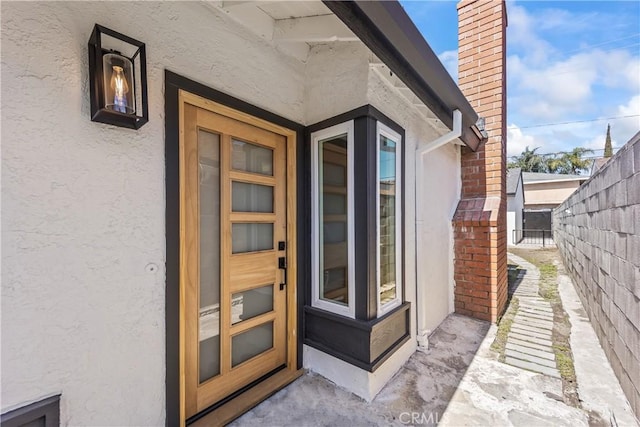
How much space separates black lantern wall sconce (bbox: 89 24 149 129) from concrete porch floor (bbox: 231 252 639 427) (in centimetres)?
265

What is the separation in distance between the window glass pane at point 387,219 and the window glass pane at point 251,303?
129 centimetres

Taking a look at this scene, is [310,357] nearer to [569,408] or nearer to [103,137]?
[569,408]

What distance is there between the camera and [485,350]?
12.8 ft

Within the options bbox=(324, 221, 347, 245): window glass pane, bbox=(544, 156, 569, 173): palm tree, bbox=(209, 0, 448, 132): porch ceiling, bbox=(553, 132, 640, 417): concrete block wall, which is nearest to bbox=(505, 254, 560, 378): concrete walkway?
bbox=(553, 132, 640, 417): concrete block wall

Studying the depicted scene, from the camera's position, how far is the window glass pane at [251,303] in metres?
2.76

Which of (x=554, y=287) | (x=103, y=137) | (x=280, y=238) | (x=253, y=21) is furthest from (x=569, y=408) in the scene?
(x=554, y=287)

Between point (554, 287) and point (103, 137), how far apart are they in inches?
374

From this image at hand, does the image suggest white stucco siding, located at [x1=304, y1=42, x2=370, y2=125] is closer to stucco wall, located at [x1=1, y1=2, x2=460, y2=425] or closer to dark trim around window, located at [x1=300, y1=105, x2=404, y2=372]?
dark trim around window, located at [x1=300, y1=105, x2=404, y2=372]

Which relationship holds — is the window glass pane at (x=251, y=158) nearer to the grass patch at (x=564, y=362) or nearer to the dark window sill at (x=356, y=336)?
the dark window sill at (x=356, y=336)

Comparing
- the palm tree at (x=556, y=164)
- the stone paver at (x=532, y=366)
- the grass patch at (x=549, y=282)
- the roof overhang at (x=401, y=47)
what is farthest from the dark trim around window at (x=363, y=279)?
the palm tree at (x=556, y=164)

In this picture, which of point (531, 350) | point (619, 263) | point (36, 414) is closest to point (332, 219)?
point (36, 414)

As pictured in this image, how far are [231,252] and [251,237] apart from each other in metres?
0.28

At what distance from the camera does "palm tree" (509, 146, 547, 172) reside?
39.7 meters

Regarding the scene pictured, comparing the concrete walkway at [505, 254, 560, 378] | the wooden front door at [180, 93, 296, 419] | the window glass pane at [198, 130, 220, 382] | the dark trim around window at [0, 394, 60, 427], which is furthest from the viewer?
the concrete walkway at [505, 254, 560, 378]
